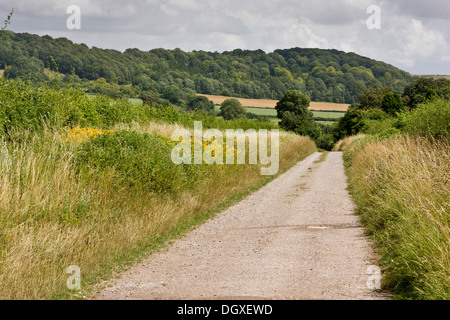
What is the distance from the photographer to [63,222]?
7.96m

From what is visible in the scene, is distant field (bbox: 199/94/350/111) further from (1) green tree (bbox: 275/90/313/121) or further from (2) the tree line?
(1) green tree (bbox: 275/90/313/121)

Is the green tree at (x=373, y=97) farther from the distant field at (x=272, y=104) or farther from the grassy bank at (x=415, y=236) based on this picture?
the grassy bank at (x=415, y=236)

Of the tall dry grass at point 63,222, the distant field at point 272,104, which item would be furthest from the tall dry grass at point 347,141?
the tall dry grass at point 63,222

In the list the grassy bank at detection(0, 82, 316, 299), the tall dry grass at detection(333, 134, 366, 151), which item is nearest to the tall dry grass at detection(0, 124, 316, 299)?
the grassy bank at detection(0, 82, 316, 299)

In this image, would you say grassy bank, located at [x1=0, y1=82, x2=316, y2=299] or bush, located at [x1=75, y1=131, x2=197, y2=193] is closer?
grassy bank, located at [x1=0, y1=82, x2=316, y2=299]

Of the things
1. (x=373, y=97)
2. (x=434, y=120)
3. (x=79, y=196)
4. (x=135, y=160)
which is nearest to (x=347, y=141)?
(x=373, y=97)

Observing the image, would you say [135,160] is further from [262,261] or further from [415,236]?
[415,236]

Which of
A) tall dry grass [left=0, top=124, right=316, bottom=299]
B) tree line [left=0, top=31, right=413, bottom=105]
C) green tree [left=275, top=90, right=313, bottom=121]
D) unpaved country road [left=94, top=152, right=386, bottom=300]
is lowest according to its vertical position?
unpaved country road [left=94, top=152, right=386, bottom=300]

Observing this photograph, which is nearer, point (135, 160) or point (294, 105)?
point (135, 160)

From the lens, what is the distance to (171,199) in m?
11.9

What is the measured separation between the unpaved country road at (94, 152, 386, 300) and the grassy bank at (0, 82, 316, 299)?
0.55 metres

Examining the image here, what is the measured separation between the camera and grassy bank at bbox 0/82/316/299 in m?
6.72

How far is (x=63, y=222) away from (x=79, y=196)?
38.7 inches
